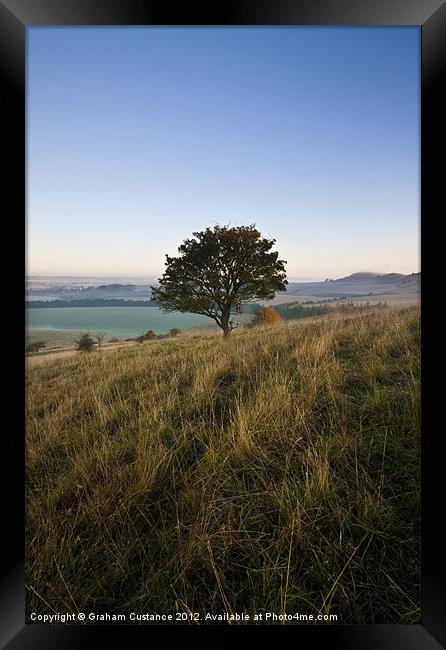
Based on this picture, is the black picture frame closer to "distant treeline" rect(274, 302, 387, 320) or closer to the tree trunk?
"distant treeline" rect(274, 302, 387, 320)

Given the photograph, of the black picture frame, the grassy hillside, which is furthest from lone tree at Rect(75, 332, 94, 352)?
the black picture frame

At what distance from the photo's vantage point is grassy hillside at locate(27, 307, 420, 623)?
1.49 metres

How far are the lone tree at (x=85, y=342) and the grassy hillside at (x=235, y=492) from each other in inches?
7.1

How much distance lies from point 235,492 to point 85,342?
164cm

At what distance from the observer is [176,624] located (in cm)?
155

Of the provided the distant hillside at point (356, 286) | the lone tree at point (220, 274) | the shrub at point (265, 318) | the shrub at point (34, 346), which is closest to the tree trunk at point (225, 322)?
the lone tree at point (220, 274)

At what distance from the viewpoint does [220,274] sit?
3.15 metres
